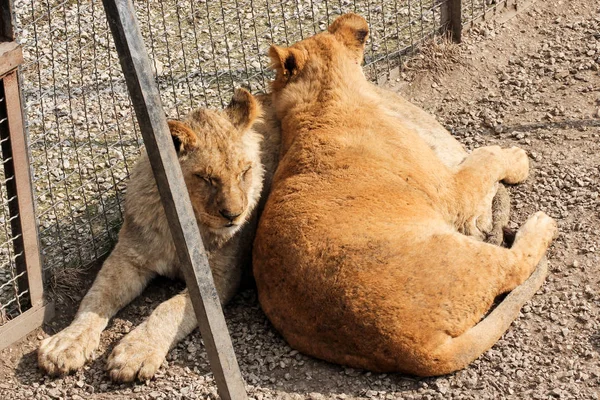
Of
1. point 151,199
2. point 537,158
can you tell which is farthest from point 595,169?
point 151,199

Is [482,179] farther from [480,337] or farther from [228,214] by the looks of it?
[228,214]

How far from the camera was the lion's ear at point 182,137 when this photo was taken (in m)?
6.20

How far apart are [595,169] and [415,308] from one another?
249 centimetres

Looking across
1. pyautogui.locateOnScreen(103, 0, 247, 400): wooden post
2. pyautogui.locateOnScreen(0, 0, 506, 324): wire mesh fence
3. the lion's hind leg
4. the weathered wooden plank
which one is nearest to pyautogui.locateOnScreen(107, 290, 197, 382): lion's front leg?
pyautogui.locateOnScreen(103, 0, 247, 400): wooden post

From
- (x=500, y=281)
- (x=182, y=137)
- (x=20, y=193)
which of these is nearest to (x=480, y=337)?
(x=500, y=281)

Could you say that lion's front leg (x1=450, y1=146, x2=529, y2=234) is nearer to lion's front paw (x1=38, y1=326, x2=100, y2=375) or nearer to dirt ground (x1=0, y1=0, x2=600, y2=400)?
dirt ground (x1=0, y1=0, x2=600, y2=400)

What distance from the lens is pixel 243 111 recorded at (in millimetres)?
6730

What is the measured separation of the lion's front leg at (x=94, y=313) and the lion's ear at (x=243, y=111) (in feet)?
4.00

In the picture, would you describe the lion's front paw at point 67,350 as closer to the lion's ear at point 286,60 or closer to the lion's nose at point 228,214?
the lion's nose at point 228,214

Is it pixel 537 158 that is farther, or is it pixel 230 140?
pixel 537 158

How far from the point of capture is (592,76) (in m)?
8.48

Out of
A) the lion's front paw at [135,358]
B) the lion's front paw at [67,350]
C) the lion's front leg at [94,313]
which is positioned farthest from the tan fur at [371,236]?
the lion's front paw at [67,350]

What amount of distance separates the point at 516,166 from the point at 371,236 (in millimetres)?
1900

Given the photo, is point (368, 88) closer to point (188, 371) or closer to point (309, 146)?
point (309, 146)
